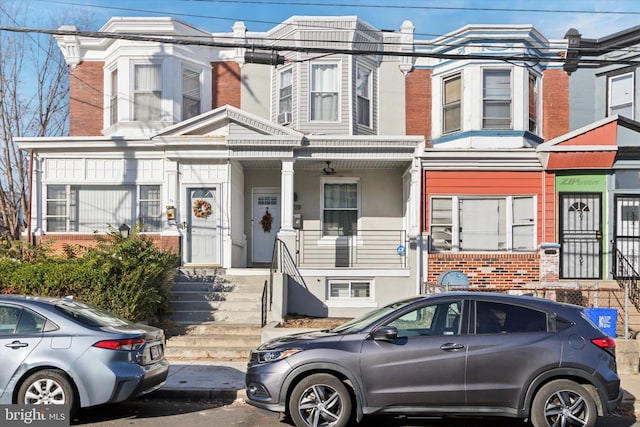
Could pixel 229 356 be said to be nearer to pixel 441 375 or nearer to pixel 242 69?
pixel 441 375

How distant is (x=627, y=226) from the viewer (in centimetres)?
1466

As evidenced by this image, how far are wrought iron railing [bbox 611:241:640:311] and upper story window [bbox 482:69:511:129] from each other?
4157 mm

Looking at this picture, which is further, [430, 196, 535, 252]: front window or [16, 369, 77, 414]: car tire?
[430, 196, 535, 252]: front window

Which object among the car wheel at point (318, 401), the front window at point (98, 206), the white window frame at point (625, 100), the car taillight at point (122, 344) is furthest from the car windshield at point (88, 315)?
the white window frame at point (625, 100)

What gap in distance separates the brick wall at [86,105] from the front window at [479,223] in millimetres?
9886

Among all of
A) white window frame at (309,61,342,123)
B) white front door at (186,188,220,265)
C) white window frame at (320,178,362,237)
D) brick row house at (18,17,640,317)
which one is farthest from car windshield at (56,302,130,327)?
white window frame at (309,61,342,123)

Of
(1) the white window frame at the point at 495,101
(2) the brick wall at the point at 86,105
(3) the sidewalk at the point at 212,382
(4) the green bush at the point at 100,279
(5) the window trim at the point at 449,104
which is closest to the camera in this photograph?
(3) the sidewalk at the point at 212,382

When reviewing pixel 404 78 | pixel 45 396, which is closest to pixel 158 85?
pixel 404 78

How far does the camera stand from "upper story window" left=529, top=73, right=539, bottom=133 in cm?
1655

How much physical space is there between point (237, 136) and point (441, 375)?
968 cm

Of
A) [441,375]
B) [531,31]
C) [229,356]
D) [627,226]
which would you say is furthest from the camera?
[531,31]

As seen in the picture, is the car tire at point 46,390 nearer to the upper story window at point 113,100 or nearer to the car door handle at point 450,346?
the car door handle at point 450,346

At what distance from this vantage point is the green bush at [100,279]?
1141cm

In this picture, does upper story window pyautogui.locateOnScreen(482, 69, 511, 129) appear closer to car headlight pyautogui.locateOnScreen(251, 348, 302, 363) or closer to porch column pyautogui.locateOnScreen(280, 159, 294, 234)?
porch column pyautogui.locateOnScreen(280, 159, 294, 234)
